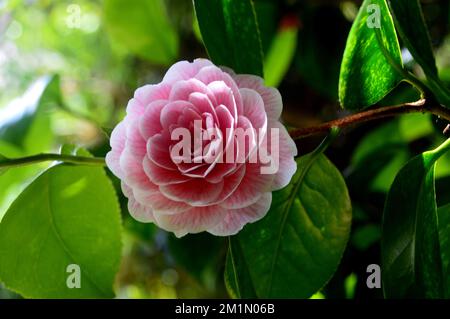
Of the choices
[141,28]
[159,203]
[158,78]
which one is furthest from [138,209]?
[158,78]

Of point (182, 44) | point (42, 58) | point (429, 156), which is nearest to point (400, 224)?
point (429, 156)

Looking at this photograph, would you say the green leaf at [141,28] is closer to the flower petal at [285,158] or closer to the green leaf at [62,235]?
the green leaf at [62,235]

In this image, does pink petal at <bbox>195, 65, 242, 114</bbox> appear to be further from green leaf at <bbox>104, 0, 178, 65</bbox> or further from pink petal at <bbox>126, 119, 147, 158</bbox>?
green leaf at <bbox>104, 0, 178, 65</bbox>

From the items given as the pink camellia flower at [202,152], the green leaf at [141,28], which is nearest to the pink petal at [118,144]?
the pink camellia flower at [202,152]

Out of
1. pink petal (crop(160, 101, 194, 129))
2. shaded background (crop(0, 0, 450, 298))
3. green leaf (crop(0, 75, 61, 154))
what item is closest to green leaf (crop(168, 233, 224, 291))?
shaded background (crop(0, 0, 450, 298))

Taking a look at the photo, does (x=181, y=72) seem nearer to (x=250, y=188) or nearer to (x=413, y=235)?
(x=250, y=188)
